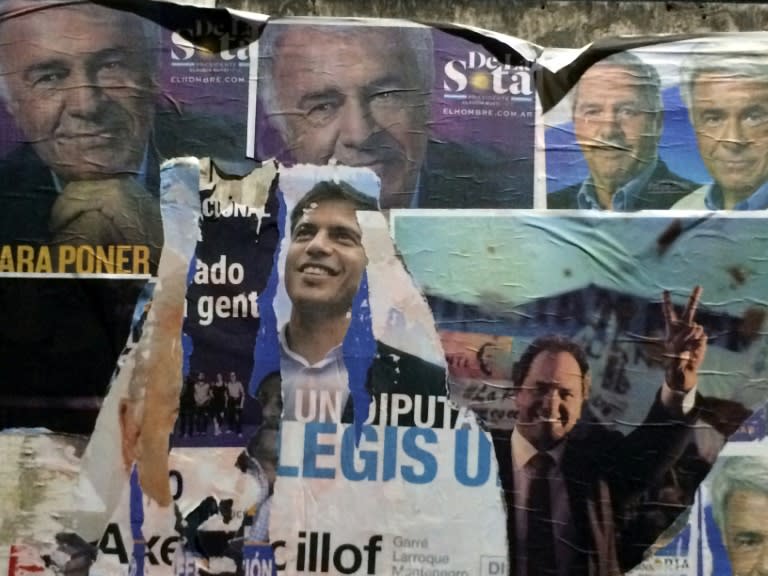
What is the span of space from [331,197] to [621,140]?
→ 1.39 ft

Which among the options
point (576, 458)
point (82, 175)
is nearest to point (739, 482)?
point (576, 458)

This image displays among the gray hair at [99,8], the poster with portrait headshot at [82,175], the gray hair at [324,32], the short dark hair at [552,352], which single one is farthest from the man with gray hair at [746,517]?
the gray hair at [99,8]

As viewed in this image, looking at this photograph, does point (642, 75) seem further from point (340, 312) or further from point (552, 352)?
point (340, 312)

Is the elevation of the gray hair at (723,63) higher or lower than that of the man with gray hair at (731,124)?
higher

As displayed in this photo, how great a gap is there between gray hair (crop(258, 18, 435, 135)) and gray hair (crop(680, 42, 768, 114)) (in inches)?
14.4

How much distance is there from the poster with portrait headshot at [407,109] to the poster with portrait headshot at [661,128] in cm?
6

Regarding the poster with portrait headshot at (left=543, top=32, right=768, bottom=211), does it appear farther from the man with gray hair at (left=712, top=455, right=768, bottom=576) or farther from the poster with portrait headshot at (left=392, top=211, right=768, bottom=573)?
the man with gray hair at (left=712, top=455, right=768, bottom=576)

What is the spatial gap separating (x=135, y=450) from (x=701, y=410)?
794 millimetres

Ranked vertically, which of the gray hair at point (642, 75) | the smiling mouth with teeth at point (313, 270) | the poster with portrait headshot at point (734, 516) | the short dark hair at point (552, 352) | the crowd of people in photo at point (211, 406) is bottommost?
the poster with portrait headshot at point (734, 516)

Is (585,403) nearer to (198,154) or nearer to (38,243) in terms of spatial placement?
(198,154)

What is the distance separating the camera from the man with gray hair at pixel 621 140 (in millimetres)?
1186

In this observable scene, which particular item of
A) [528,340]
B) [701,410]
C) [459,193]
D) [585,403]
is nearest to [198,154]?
[459,193]

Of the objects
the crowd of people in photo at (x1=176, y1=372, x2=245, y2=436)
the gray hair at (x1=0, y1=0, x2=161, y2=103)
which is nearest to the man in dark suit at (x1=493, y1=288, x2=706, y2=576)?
the crowd of people in photo at (x1=176, y1=372, x2=245, y2=436)

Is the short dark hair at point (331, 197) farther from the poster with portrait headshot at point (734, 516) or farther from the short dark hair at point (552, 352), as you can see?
the poster with portrait headshot at point (734, 516)
